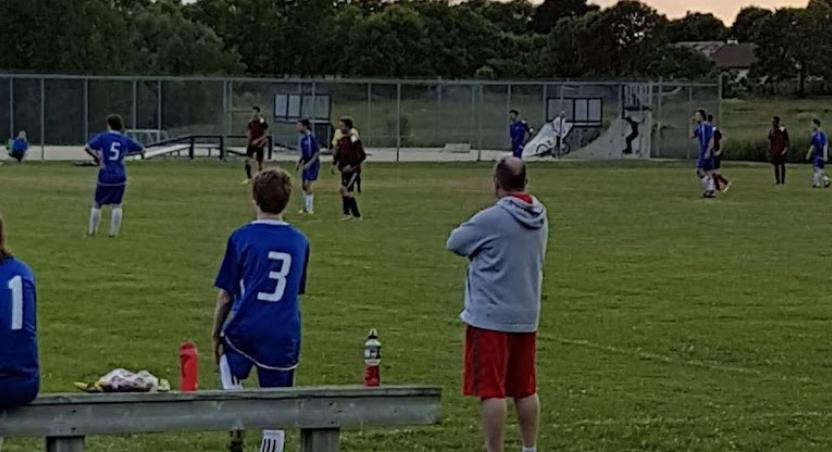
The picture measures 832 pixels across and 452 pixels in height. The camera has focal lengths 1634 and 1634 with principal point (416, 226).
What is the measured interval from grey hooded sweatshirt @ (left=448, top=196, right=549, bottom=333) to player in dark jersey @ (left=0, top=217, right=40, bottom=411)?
97.0 inches

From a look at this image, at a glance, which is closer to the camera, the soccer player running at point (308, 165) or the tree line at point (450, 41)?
the soccer player running at point (308, 165)

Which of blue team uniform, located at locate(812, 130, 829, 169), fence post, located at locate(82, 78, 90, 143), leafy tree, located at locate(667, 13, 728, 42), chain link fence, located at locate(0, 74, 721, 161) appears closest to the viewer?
blue team uniform, located at locate(812, 130, 829, 169)

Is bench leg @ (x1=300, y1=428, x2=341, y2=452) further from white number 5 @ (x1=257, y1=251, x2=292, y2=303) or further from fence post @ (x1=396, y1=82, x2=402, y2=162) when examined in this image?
fence post @ (x1=396, y1=82, x2=402, y2=162)

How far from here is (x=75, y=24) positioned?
7725cm

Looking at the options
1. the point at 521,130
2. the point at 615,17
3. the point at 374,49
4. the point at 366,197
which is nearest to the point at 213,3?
the point at 374,49

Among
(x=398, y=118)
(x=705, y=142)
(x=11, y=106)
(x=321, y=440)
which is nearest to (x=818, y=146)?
(x=705, y=142)

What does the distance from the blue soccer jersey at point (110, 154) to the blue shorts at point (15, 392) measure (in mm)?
17034

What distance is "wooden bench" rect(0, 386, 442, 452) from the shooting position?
6.67 meters

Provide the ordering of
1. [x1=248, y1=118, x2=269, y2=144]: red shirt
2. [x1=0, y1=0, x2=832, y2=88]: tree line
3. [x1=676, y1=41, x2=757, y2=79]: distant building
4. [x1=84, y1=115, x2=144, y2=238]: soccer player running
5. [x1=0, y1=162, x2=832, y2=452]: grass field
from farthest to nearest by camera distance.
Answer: [x1=676, y1=41, x2=757, y2=79]: distant building, [x1=0, y1=0, x2=832, y2=88]: tree line, [x1=248, y1=118, x2=269, y2=144]: red shirt, [x1=84, y1=115, x2=144, y2=238]: soccer player running, [x1=0, y1=162, x2=832, y2=452]: grass field

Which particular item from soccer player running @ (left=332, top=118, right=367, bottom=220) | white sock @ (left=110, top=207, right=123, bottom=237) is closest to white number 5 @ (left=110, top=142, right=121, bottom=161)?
white sock @ (left=110, top=207, right=123, bottom=237)

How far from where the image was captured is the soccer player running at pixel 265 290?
830cm

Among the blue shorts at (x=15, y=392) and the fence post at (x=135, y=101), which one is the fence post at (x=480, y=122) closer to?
the fence post at (x=135, y=101)

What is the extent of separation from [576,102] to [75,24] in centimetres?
2792

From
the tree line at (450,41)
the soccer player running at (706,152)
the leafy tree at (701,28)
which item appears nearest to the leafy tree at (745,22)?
the leafy tree at (701,28)
